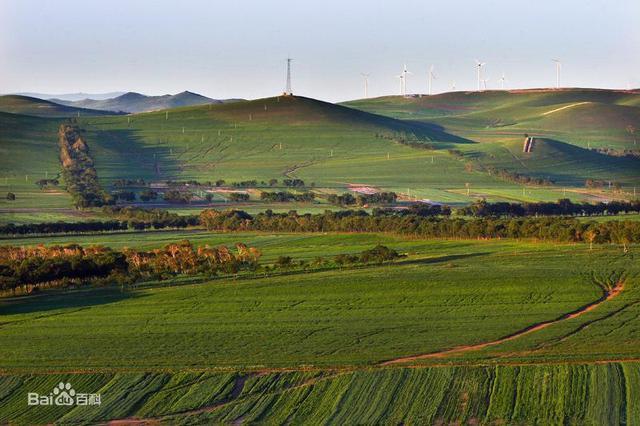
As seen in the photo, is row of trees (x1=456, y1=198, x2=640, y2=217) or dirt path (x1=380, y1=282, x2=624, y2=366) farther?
row of trees (x1=456, y1=198, x2=640, y2=217)

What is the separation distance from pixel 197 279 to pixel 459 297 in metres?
17.5

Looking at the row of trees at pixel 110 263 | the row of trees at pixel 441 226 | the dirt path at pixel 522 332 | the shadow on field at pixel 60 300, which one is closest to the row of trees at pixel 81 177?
the row of trees at pixel 441 226

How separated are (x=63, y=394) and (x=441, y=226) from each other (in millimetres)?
56436

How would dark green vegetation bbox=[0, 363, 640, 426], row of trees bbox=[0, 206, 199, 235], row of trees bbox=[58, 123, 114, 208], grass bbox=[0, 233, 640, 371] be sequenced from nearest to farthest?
dark green vegetation bbox=[0, 363, 640, 426], grass bbox=[0, 233, 640, 371], row of trees bbox=[0, 206, 199, 235], row of trees bbox=[58, 123, 114, 208]

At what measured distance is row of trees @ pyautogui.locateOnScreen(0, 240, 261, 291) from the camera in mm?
70688

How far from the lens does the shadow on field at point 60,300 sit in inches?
2468

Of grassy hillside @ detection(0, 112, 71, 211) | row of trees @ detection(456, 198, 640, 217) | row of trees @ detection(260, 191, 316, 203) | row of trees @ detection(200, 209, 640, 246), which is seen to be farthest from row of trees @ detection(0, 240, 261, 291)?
row of trees @ detection(260, 191, 316, 203)

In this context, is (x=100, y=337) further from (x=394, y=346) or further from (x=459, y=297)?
(x=459, y=297)

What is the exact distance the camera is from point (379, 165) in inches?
7279

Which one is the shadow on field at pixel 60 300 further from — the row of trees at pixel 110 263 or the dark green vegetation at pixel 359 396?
the dark green vegetation at pixel 359 396

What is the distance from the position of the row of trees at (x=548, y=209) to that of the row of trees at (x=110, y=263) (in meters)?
45.2

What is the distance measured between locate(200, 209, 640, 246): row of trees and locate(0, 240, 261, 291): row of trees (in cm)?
1852

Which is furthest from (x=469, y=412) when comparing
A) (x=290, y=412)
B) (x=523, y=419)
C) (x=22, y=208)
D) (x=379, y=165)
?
(x=379, y=165)

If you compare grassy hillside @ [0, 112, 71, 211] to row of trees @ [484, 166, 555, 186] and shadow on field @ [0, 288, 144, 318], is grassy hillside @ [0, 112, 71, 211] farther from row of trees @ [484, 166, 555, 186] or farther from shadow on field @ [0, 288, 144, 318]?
row of trees @ [484, 166, 555, 186]
